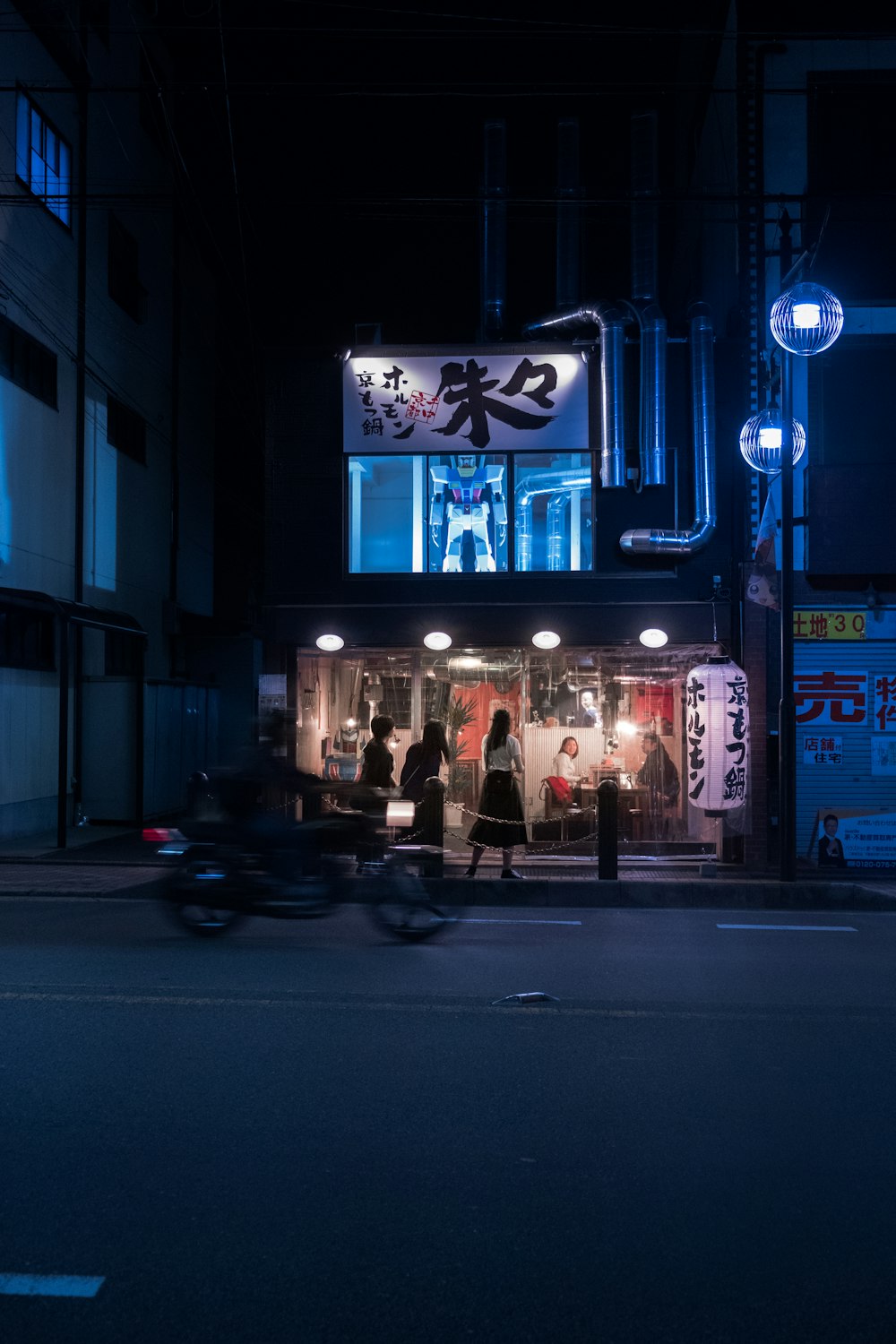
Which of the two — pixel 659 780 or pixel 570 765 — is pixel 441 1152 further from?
pixel 659 780

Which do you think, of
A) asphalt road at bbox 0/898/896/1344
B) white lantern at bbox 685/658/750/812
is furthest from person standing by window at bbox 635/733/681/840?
asphalt road at bbox 0/898/896/1344

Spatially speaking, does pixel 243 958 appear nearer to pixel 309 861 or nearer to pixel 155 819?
pixel 309 861

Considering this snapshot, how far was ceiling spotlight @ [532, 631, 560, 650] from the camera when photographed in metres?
16.9

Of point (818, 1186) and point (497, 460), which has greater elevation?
point (497, 460)

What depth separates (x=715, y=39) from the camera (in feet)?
65.8

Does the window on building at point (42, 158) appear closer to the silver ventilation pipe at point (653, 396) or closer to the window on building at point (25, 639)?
the window on building at point (25, 639)

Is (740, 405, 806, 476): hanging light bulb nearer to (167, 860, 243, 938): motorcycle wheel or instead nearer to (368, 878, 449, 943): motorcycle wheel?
(368, 878, 449, 943): motorcycle wheel

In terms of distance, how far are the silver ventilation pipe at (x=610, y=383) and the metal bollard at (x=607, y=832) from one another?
5.50 m

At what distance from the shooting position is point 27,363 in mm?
19031

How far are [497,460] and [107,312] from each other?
1007 centimetres

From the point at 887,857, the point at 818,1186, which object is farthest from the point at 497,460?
the point at 818,1186

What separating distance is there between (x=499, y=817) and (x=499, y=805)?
0.15m

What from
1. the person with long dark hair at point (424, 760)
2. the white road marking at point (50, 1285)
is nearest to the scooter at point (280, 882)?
the person with long dark hair at point (424, 760)

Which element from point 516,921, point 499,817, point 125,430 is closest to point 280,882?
point 516,921
